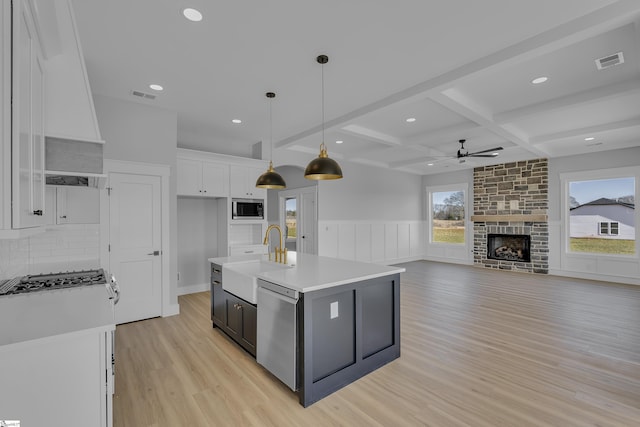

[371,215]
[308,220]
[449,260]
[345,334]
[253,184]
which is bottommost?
[449,260]

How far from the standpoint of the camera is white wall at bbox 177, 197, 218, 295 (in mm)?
5219

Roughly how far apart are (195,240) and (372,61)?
4273 millimetres

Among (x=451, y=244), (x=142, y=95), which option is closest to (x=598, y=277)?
(x=451, y=244)

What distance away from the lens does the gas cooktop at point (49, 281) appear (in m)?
1.93

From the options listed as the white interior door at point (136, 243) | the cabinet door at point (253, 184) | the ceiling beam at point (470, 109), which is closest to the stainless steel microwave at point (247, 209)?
the cabinet door at point (253, 184)

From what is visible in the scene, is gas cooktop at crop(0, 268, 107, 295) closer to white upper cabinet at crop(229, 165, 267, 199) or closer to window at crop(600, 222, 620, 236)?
white upper cabinet at crop(229, 165, 267, 199)

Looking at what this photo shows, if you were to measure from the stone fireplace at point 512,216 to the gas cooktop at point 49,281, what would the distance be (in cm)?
859

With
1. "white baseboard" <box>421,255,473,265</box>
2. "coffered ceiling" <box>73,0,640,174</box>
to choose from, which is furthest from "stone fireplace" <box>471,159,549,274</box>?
"coffered ceiling" <box>73,0,640,174</box>

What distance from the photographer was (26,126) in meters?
1.22

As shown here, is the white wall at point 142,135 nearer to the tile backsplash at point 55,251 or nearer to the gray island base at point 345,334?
the tile backsplash at point 55,251

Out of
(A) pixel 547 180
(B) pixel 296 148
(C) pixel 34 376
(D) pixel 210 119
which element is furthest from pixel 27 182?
(A) pixel 547 180

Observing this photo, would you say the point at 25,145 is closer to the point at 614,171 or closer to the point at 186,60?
the point at 186,60

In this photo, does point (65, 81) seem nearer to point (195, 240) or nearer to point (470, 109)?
point (195, 240)

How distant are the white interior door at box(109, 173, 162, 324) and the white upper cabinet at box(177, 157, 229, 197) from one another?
680 millimetres
